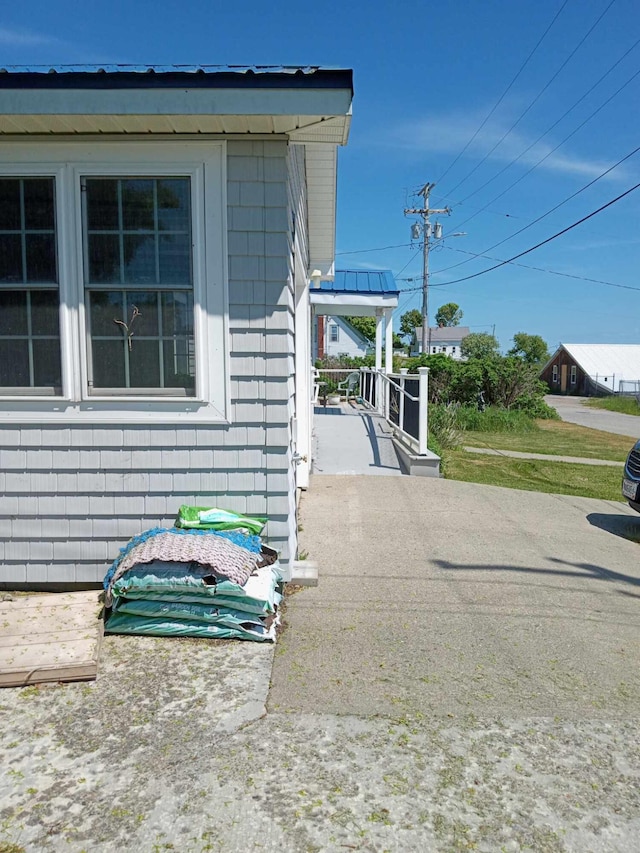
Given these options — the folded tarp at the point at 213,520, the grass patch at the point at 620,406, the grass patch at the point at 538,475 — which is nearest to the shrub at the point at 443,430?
the grass patch at the point at 538,475

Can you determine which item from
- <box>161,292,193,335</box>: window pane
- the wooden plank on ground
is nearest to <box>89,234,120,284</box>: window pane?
<box>161,292,193,335</box>: window pane

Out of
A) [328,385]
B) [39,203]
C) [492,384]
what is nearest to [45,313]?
[39,203]

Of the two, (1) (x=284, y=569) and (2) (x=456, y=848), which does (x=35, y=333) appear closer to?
(1) (x=284, y=569)

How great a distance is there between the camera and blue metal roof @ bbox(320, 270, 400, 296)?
13.3 m

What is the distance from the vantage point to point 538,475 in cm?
1148

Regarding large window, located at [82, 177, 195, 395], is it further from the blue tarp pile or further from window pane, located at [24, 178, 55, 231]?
the blue tarp pile

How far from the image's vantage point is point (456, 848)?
91.4 inches

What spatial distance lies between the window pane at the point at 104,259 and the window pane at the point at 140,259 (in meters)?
0.06

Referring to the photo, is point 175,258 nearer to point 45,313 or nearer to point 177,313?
point 177,313

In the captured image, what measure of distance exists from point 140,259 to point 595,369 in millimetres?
59015

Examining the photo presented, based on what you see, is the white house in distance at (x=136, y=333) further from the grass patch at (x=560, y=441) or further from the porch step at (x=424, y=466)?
the grass patch at (x=560, y=441)

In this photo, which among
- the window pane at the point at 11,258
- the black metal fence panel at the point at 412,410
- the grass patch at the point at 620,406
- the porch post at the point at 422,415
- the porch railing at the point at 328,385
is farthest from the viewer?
the grass patch at the point at 620,406

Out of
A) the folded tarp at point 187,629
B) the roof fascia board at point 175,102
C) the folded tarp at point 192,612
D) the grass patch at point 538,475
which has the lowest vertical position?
the grass patch at point 538,475

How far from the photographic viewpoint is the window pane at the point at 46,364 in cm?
448
